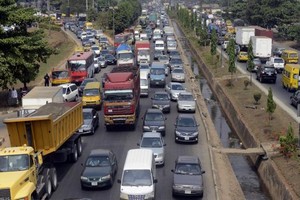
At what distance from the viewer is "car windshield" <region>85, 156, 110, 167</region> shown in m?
26.0

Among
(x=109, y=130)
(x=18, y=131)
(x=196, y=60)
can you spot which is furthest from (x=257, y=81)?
(x=18, y=131)

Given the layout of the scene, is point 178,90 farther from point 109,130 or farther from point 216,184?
point 216,184

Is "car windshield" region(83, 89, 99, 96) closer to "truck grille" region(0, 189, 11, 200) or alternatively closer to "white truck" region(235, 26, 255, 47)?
"truck grille" region(0, 189, 11, 200)

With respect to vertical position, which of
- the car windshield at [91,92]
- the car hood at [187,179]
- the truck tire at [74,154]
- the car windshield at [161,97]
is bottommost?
the truck tire at [74,154]

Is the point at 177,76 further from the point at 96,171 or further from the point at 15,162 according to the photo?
the point at 15,162

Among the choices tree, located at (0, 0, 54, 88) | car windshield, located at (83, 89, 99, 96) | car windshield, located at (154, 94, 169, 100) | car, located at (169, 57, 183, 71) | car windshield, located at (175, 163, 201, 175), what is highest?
tree, located at (0, 0, 54, 88)

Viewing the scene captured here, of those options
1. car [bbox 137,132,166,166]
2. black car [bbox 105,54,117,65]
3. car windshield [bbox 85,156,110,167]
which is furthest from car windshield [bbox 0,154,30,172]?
black car [bbox 105,54,117,65]

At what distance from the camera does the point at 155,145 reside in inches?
1168

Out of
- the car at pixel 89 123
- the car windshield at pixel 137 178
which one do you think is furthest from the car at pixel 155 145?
the car at pixel 89 123

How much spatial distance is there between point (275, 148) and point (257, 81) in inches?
1018

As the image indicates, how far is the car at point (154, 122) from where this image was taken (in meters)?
35.2

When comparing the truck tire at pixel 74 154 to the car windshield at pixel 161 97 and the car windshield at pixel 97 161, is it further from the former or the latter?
the car windshield at pixel 161 97

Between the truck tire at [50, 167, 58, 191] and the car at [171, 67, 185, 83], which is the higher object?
the truck tire at [50, 167, 58, 191]

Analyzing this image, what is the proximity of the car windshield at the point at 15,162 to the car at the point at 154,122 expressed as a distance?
14.6 metres
